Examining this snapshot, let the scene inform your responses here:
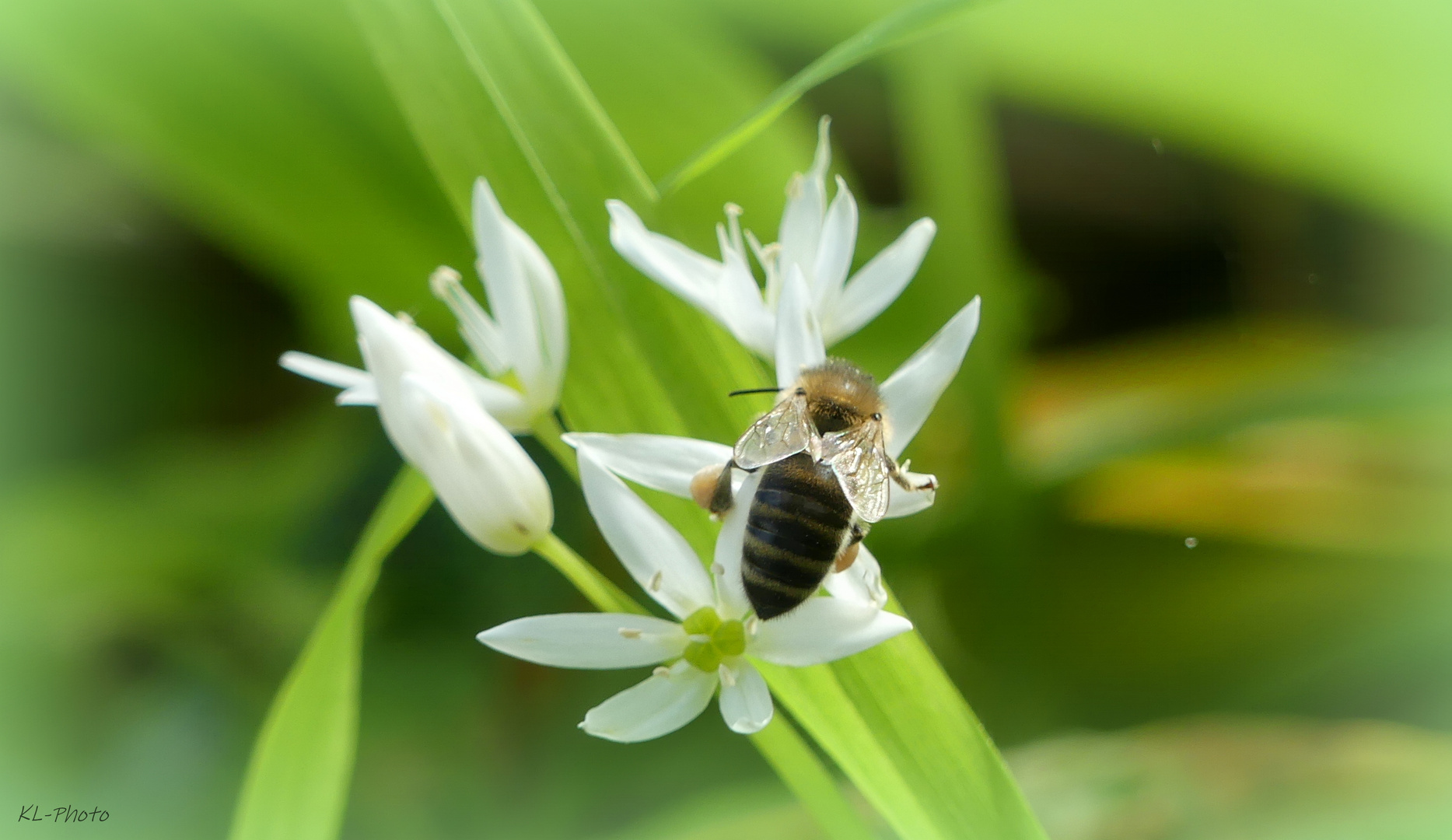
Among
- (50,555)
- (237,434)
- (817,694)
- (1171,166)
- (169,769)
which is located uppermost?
(1171,166)

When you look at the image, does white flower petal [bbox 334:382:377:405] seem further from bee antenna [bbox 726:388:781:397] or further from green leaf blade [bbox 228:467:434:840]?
bee antenna [bbox 726:388:781:397]

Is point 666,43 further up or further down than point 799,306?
further up

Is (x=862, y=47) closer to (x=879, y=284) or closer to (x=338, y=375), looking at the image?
(x=879, y=284)

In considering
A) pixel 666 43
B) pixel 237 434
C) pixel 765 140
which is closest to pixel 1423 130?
pixel 765 140

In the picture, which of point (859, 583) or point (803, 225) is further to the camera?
point (803, 225)

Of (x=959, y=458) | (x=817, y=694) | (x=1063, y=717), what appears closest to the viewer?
(x=817, y=694)

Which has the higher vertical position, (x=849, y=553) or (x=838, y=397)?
(x=838, y=397)

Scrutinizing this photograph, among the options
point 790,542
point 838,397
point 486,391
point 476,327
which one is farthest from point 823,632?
point 476,327

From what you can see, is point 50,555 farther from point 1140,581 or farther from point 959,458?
point 1140,581

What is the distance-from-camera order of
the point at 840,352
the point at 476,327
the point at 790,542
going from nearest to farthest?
1. the point at 790,542
2. the point at 476,327
3. the point at 840,352
